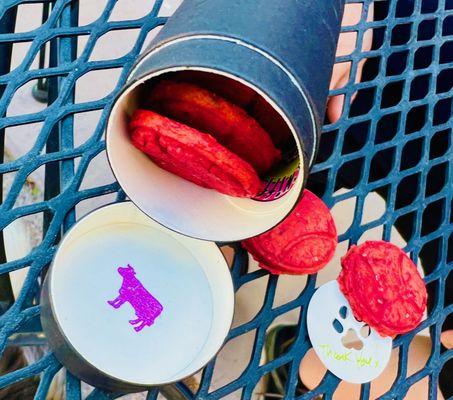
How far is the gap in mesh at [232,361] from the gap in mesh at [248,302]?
0.04 m

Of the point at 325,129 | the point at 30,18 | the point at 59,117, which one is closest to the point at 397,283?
the point at 325,129

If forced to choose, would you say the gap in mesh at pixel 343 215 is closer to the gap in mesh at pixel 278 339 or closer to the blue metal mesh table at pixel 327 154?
the gap in mesh at pixel 278 339

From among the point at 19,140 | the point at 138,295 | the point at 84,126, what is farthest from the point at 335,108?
the point at 19,140

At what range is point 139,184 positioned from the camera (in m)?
0.52

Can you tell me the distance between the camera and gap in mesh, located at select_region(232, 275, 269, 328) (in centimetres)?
130

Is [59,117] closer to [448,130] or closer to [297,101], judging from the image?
[297,101]

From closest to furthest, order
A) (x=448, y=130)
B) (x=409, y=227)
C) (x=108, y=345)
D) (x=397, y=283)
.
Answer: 1. (x=108, y=345)
2. (x=397, y=283)
3. (x=448, y=130)
4. (x=409, y=227)

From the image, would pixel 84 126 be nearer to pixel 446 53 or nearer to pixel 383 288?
pixel 446 53

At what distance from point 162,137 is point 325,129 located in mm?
358

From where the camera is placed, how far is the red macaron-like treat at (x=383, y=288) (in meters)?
0.62

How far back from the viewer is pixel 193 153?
460 millimetres

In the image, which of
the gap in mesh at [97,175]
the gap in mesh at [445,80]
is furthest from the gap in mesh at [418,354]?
the gap in mesh at [97,175]

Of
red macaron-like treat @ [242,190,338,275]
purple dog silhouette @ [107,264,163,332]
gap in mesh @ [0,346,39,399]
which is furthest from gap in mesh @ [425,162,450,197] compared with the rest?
gap in mesh @ [0,346,39,399]

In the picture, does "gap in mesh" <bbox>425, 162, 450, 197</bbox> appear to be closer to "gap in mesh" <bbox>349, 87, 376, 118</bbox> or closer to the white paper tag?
"gap in mesh" <bbox>349, 87, 376, 118</bbox>
